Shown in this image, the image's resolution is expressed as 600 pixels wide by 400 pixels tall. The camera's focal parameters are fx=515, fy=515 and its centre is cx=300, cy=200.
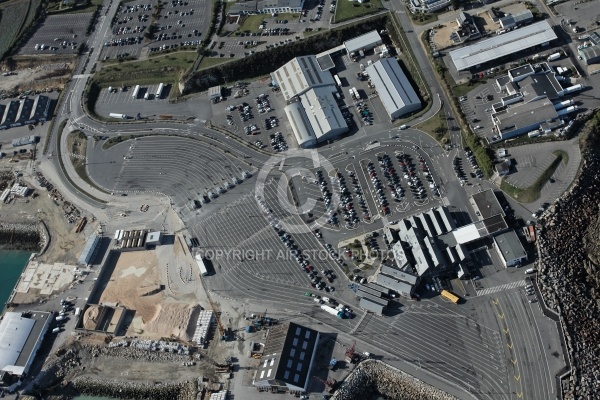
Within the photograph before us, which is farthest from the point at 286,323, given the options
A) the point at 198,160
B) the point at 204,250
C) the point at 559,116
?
the point at 559,116

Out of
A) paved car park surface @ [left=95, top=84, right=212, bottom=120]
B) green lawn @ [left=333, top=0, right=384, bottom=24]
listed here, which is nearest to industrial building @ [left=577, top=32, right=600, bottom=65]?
green lawn @ [left=333, top=0, right=384, bottom=24]

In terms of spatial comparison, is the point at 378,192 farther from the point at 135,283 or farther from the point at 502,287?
the point at 135,283

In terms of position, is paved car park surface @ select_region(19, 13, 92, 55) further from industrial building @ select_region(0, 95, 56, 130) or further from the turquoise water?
the turquoise water

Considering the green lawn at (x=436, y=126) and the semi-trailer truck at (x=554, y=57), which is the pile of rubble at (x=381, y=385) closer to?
the green lawn at (x=436, y=126)

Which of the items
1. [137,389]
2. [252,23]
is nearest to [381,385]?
[137,389]

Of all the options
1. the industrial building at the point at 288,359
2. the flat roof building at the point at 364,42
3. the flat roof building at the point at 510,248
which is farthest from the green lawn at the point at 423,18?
the industrial building at the point at 288,359

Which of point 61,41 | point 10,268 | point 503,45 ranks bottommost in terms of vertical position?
point 10,268
